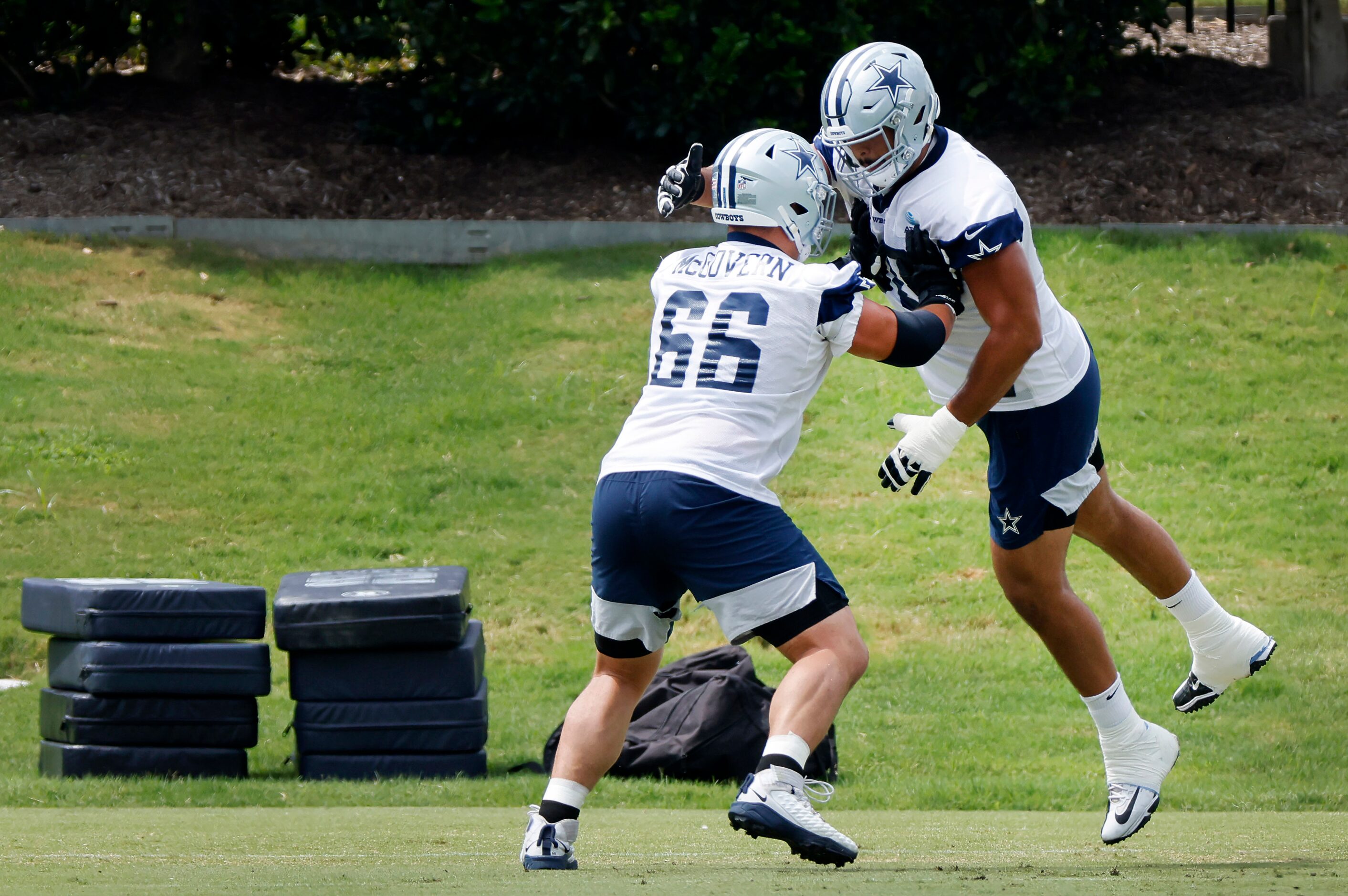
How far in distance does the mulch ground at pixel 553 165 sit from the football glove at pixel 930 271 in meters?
9.13

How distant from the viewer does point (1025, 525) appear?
4.61m

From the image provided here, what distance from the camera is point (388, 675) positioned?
6801 mm

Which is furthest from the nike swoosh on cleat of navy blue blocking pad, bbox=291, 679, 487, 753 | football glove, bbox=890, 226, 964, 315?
navy blue blocking pad, bbox=291, 679, 487, 753

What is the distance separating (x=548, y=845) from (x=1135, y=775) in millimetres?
1923

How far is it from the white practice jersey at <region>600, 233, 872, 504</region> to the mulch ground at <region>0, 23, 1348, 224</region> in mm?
9875

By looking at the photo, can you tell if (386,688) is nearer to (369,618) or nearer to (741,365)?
Result: (369,618)

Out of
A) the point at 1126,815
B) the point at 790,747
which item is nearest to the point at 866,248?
the point at 790,747

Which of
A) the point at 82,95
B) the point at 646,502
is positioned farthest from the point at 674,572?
the point at 82,95

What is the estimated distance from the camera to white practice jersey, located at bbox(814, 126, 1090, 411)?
4328 millimetres

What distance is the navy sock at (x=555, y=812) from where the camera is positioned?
388cm

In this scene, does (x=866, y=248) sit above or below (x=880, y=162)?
below

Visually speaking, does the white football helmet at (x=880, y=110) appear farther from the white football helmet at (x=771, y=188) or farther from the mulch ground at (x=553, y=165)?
the mulch ground at (x=553, y=165)

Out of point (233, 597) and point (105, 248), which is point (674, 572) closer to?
point (233, 597)

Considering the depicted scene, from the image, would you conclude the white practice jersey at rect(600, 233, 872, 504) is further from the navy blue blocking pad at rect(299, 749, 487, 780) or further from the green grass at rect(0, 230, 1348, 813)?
the navy blue blocking pad at rect(299, 749, 487, 780)
